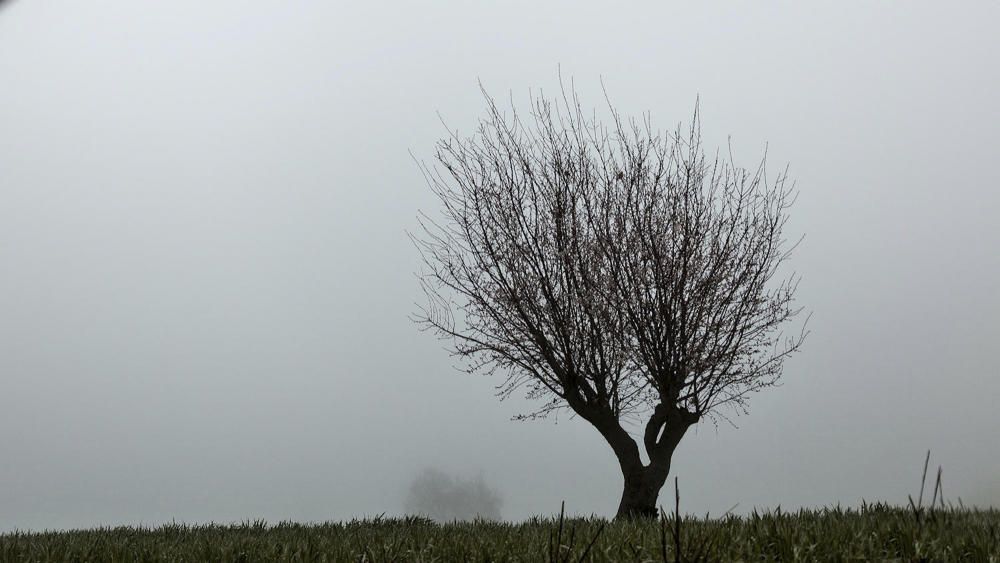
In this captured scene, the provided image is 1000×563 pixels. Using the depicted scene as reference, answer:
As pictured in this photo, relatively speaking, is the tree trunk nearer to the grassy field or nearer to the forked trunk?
the forked trunk

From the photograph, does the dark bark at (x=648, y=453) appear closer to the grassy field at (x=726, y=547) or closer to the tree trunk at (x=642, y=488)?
the tree trunk at (x=642, y=488)

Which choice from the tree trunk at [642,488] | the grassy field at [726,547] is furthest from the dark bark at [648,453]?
A: the grassy field at [726,547]

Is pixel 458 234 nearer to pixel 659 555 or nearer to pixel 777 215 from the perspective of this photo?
pixel 777 215

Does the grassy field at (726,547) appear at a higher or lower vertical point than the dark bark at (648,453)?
lower

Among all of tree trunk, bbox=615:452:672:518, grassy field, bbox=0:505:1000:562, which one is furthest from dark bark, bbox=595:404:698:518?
grassy field, bbox=0:505:1000:562

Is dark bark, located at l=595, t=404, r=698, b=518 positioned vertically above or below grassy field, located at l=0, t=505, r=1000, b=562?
above

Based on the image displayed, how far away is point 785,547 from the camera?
4.14m

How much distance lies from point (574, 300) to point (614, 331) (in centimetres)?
76

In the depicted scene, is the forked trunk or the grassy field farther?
the forked trunk

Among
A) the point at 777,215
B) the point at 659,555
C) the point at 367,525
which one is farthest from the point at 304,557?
the point at 777,215

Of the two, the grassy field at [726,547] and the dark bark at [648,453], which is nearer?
the grassy field at [726,547]

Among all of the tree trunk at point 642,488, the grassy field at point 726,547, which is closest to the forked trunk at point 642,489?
the tree trunk at point 642,488

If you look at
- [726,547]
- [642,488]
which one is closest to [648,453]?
[642,488]

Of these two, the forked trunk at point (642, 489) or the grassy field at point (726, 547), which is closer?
the grassy field at point (726, 547)
